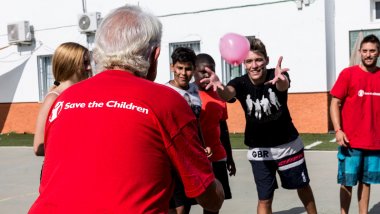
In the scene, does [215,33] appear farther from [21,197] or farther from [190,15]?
[21,197]

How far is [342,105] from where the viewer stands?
5.03 meters

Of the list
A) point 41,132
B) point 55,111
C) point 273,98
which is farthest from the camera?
point 273,98

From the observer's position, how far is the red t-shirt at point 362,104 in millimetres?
4863

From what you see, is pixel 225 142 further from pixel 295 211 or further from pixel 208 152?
pixel 295 211

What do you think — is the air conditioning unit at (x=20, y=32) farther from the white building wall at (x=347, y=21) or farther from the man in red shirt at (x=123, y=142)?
the man in red shirt at (x=123, y=142)

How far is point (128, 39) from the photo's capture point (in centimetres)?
187

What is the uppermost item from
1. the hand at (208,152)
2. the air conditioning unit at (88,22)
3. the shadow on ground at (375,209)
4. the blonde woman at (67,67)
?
the air conditioning unit at (88,22)

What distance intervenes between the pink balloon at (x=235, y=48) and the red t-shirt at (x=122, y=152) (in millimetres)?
2925

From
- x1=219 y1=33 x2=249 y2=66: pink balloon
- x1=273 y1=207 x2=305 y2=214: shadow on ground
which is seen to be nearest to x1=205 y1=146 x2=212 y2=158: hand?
x1=219 y1=33 x2=249 y2=66: pink balloon

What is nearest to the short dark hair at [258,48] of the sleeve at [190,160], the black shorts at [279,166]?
the black shorts at [279,166]

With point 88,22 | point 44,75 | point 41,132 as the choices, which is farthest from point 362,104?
point 44,75

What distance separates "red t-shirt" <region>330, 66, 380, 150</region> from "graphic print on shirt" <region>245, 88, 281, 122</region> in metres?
0.80

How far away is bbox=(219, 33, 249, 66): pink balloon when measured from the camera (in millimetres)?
4728

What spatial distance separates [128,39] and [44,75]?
17335mm
